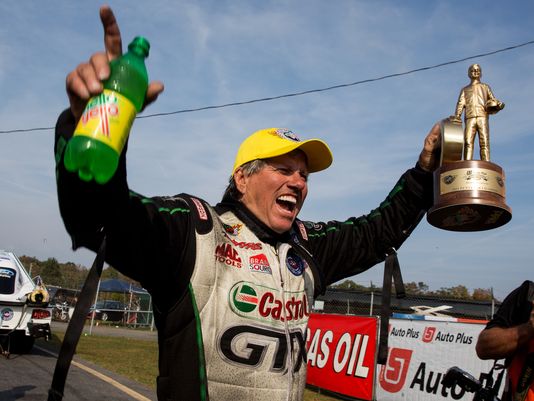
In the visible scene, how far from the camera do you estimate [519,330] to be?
3.24m

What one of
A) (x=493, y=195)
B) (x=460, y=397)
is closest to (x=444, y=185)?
(x=493, y=195)

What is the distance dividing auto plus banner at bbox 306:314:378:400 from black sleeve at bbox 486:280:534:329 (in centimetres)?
569

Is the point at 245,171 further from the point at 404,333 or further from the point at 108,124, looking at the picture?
the point at 404,333

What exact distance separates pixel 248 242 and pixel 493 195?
1175mm

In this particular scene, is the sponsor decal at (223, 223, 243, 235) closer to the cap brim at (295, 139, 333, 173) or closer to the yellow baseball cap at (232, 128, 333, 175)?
the yellow baseball cap at (232, 128, 333, 175)

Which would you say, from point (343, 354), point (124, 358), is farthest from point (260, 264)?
point (124, 358)

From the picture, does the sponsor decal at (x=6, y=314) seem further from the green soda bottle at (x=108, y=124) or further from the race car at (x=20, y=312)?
the green soda bottle at (x=108, y=124)

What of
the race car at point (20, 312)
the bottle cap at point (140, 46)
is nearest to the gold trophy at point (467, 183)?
the bottle cap at point (140, 46)

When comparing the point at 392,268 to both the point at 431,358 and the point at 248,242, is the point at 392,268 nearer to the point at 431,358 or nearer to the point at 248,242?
the point at 248,242

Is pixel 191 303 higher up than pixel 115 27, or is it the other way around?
pixel 115 27

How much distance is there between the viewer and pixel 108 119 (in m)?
Answer: 1.41

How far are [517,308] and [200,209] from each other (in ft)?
8.03

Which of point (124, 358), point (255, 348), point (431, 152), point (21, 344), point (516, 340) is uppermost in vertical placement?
point (431, 152)

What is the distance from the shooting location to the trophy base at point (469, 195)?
7.98 ft
